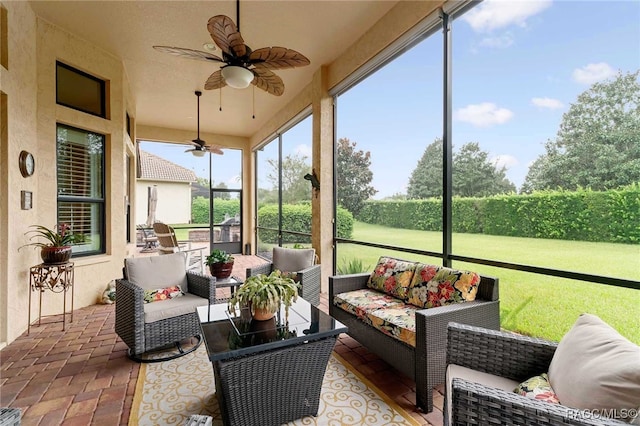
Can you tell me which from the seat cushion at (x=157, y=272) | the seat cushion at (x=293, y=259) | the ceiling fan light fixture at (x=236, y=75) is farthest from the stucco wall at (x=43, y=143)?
the seat cushion at (x=293, y=259)

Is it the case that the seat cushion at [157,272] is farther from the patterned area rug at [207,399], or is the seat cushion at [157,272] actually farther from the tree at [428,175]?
the tree at [428,175]

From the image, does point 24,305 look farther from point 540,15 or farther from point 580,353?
point 540,15

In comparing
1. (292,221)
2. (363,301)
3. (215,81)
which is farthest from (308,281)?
(292,221)

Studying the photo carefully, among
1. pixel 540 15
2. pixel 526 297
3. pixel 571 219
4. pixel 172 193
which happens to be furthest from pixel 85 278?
pixel 172 193

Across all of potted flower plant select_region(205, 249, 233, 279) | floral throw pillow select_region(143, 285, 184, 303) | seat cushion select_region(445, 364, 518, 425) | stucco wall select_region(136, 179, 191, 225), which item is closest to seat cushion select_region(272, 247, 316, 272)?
potted flower plant select_region(205, 249, 233, 279)

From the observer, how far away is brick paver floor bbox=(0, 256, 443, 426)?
1.93 m

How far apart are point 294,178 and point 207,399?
496 centimetres

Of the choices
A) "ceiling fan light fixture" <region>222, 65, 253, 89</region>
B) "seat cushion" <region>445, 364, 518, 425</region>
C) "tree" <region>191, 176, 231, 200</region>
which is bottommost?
"seat cushion" <region>445, 364, 518, 425</region>

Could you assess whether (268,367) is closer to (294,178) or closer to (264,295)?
(264,295)

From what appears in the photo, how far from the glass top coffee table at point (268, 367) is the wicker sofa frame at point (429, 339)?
515 mm

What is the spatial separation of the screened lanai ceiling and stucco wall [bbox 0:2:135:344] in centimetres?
27

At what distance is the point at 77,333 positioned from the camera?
3.20m

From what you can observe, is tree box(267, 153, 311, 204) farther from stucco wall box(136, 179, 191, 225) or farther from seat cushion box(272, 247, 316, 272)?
stucco wall box(136, 179, 191, 225)

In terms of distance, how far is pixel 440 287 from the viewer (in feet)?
8.00
